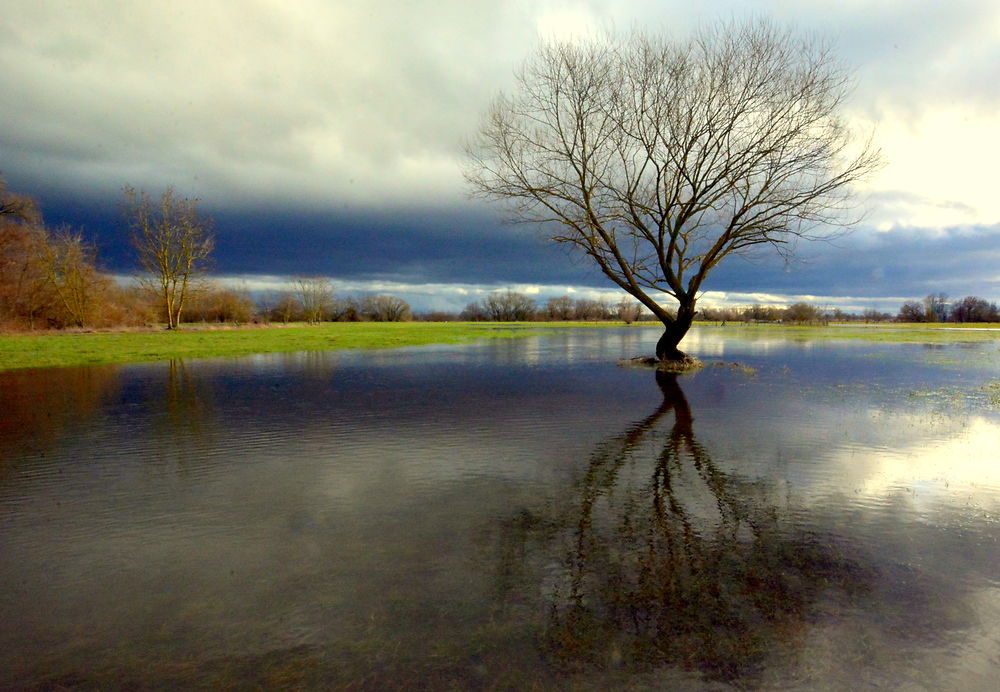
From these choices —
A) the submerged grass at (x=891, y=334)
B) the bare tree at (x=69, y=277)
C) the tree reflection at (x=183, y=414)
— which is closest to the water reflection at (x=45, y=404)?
the tree reflection at (x=183, y=414)

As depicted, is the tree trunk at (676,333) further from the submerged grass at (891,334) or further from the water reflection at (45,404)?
the submerged grass at (891,334)

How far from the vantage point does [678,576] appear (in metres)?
4.49

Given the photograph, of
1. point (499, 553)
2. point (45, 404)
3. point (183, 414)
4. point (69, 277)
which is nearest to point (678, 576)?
point (499, 553)


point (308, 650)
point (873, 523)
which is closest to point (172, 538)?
point (308, 650)

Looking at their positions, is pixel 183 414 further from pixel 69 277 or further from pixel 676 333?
pixel 69 277

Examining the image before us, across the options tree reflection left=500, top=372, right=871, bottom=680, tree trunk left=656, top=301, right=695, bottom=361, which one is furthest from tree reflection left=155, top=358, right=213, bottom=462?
tree trunk left=656, top=301, right=695, bottom=361

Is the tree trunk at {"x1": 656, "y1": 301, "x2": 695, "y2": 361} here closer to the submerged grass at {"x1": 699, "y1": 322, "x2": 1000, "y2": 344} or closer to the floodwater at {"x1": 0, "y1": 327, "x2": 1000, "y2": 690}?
the floodwater at {"x1": 0, "y1": 327, "x2": 1000, "y2": 690}

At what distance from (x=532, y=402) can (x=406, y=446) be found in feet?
18.5

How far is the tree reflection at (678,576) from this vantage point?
3.57 meters

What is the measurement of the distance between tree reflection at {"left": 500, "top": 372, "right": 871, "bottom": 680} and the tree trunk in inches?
759

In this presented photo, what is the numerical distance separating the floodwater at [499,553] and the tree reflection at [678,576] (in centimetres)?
2

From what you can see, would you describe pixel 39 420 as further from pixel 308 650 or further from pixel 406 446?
pixel 308 650

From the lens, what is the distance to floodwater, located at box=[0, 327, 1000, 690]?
11.3ft

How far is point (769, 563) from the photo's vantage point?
4.78 meters
